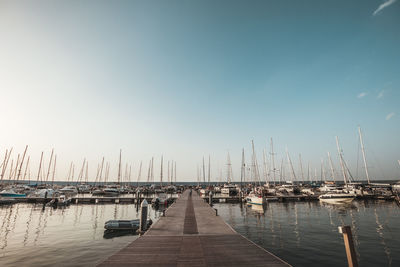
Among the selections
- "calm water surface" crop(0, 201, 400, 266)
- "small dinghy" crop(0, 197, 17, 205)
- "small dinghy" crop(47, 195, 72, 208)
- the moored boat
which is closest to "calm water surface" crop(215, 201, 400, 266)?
"calm water surface" crop(0, 201, 400, 266)

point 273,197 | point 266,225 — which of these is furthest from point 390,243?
point 273,197

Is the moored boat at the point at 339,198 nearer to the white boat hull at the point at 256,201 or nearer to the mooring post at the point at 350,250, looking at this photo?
the white boat hull at the point at 256,201

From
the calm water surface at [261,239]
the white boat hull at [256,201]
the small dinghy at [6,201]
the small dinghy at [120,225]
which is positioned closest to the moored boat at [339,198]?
the calm water surface at [261,239]

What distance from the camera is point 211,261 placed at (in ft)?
A: 30.9

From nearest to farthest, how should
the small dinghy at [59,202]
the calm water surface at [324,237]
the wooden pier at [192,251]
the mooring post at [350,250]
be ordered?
the mooring post at [350,250] → the wooden pier at [192,251] → the calm water surface at [324,237] → the small dinghy at [59,202]

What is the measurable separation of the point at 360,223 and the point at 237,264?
26.4 meters

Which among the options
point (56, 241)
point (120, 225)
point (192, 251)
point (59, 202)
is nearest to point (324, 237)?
point (192, 251)

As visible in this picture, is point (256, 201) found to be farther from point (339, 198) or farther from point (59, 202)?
point (59, 202)

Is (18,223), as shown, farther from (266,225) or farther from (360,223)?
(360,223)

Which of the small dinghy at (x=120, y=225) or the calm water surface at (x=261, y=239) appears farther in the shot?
the small dinghy at (x=120, y=225)

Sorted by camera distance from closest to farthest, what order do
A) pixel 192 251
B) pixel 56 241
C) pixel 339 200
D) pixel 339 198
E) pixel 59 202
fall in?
1. pixel 192 251
2. pixel 56 241
3. pixel 59 202
4. pixel 339 200
5. pixel 339 198

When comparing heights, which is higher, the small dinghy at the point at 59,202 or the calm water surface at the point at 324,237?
the small dinghy at the point at 59,202

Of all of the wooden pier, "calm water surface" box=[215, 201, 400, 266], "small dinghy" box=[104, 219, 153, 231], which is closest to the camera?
the wooden pier

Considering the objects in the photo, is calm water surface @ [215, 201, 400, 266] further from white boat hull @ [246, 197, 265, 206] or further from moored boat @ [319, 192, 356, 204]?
moored boat @ [319, 192, 356, 204]
